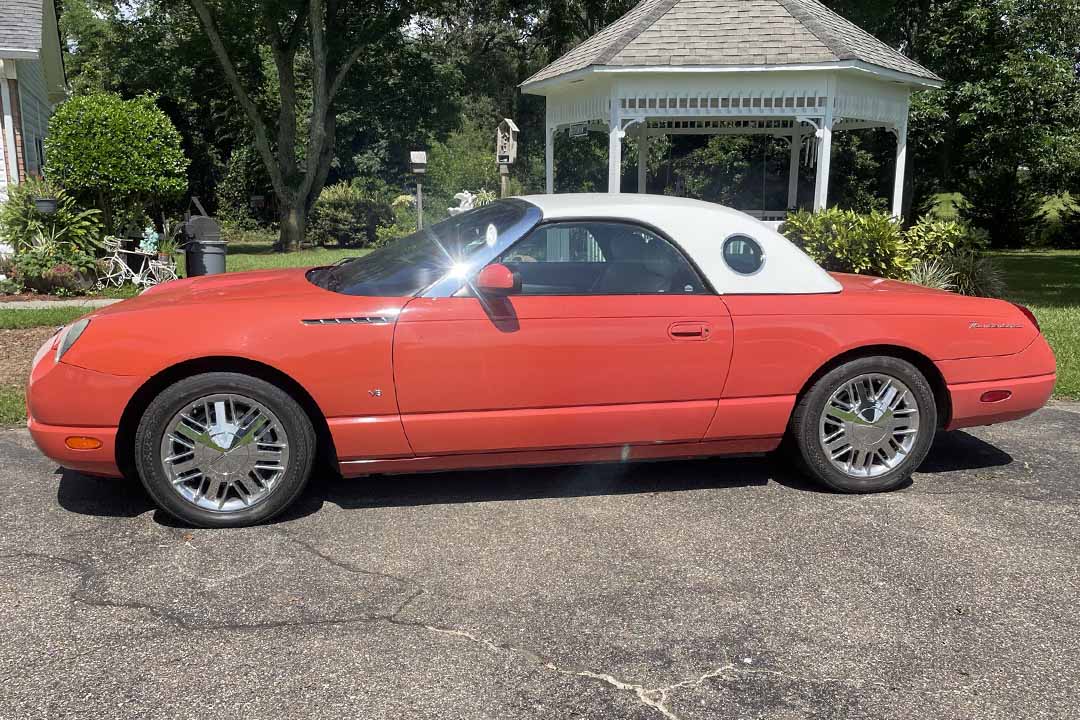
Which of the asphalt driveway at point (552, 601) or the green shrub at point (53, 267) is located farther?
the green shrub at point (53, 267)

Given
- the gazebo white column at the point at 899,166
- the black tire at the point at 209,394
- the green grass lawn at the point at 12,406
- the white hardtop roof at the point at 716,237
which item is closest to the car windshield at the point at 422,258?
the white hardtop roof at the point at 716,237

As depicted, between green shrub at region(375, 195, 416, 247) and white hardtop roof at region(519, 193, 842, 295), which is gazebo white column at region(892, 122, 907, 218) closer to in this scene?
green shrub at region(375, 195, 416, 247)

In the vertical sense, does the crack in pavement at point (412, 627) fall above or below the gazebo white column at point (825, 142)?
below

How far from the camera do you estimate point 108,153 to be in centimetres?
1224

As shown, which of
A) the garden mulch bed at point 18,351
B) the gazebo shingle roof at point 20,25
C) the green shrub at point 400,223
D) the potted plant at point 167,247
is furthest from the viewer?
the green shrub at point 400,223

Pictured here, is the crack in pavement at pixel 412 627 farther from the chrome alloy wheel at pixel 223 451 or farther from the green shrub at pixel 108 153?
the green shrub at pixel 108 153

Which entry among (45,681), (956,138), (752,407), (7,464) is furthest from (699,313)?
(956,138)

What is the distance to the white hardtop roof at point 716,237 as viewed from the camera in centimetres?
447

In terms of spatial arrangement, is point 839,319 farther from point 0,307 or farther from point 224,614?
point 0,307

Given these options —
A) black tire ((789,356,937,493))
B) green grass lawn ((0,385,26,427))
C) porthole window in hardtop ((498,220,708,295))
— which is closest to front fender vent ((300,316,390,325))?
porthole window in hardtop ((498,220,708,295))

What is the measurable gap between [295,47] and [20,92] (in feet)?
29.4

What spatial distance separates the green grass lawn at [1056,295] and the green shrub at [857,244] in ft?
5.71

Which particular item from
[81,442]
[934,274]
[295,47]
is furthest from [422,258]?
[295,47]

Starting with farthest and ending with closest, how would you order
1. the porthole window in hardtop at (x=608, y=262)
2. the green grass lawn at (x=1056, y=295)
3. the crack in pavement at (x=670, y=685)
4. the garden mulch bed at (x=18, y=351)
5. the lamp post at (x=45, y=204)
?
the lamp post at (x=45, y=204), the green grass lawn at (x=1056, y=295), the garden mulch bed at (x=18, y=351), the porthole window in hardtop at (x=608, y=262), the crack in pavement at (x=670, y=685)
